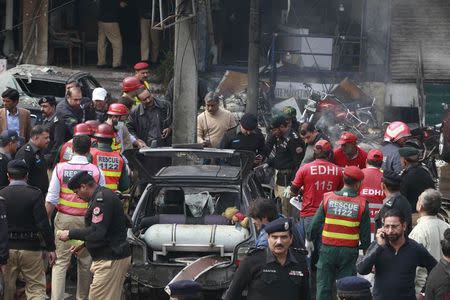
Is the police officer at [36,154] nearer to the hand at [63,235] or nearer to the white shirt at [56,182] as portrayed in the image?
the white shirt at [56,182]

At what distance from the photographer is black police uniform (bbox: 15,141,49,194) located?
40.5 ft

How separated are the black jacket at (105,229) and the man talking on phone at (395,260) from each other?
2433mm

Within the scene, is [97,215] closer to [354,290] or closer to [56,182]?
[56,182]

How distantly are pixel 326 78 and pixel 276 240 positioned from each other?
1387cm

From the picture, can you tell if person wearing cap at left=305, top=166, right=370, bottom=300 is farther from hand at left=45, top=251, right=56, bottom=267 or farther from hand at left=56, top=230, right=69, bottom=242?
hand at left=45, top=251, right=56, bottom=267

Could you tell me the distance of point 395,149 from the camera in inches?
505

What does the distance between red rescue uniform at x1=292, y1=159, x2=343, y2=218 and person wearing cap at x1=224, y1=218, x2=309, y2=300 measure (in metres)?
3.83

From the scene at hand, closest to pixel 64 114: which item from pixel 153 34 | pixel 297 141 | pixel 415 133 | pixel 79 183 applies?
pixel 297 141

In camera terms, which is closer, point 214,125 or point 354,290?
point 354,290

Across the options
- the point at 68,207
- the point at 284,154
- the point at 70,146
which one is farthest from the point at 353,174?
the point at 284,154

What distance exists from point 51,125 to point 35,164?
1539mm

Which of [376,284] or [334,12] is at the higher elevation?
[334,12]

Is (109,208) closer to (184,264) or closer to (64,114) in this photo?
(184,264)

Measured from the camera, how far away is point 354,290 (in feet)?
24.5
